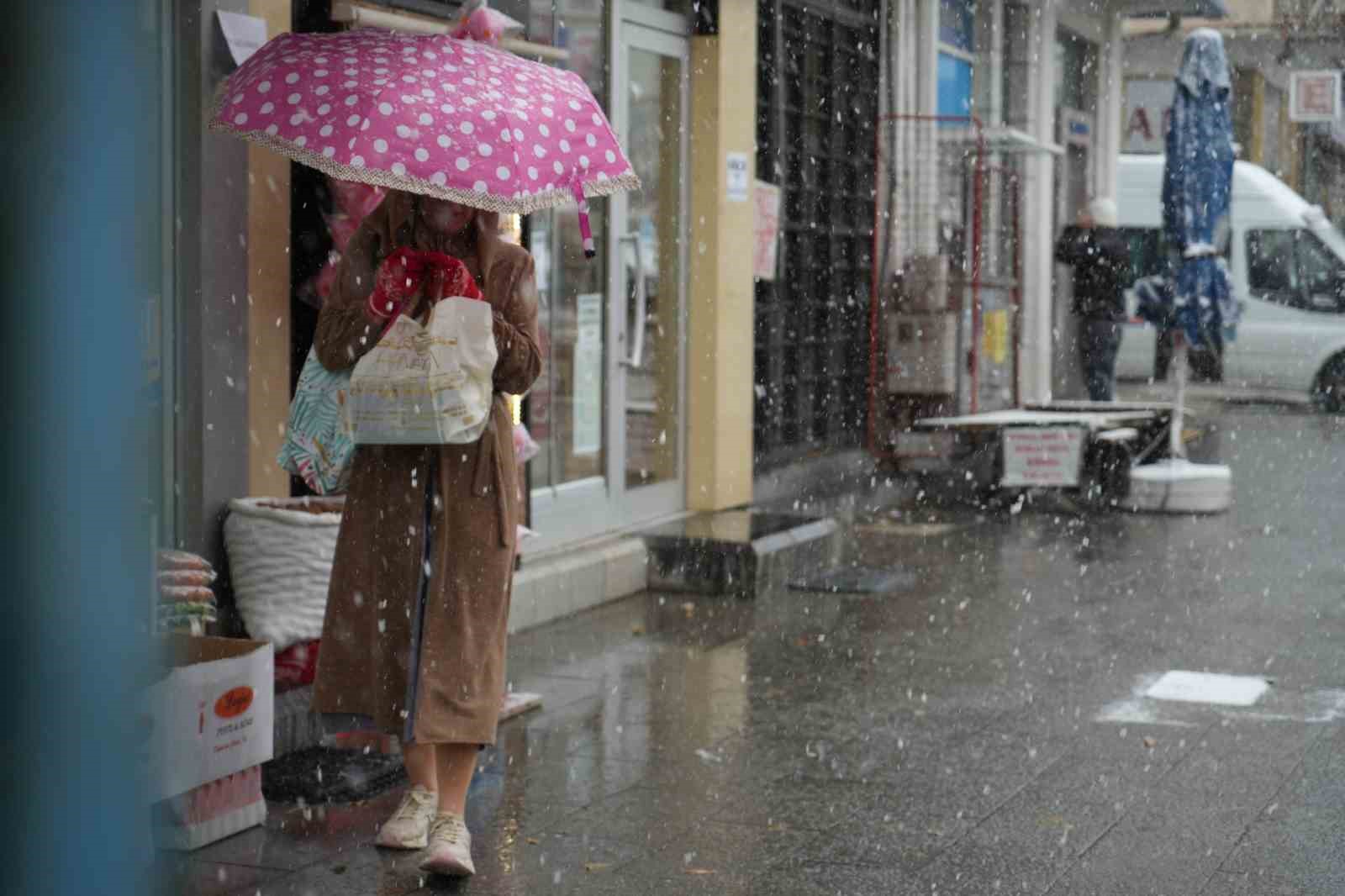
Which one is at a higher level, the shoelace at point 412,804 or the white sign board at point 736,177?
the white sign board at point 736,177

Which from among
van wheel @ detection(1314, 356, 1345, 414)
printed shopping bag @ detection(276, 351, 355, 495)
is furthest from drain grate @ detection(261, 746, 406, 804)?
van wheel @ detection(1314, 356, 1345, 414)

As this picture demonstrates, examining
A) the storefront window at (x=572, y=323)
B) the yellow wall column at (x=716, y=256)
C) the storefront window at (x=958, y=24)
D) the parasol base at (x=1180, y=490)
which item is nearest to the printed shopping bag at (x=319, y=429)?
the storefront window at (x=572, y=323)

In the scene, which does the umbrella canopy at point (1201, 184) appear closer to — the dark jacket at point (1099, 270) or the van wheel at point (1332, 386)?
the dark jacket at point (1099, 270)

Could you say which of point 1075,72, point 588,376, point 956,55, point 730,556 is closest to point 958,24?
point 956,55

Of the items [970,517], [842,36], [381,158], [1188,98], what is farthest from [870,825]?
[842,36]

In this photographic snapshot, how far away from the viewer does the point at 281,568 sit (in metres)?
5.93

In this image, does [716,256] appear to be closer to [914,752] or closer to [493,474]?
[914,752]

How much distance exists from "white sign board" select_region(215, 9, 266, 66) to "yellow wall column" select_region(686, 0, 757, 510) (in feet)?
15.5

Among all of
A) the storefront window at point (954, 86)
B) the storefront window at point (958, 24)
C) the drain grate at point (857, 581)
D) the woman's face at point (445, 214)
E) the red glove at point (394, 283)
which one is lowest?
the drain grate at point (857, 581)

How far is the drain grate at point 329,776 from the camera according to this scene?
5545 mm

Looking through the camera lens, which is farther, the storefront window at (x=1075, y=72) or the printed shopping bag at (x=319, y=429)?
the storefront window at (x=1075, y=72)

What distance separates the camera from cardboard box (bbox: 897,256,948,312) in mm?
14258

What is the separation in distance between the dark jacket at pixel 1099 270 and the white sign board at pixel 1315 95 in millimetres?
11510

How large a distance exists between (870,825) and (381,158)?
7.12 ft
